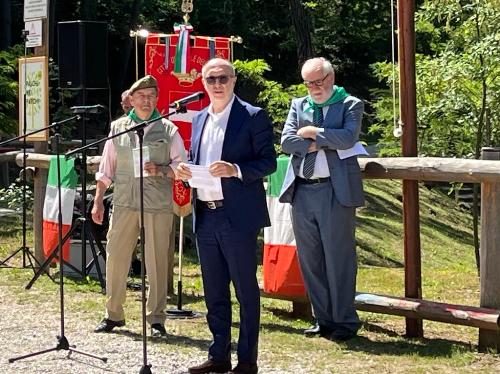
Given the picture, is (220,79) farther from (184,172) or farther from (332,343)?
(332,343)

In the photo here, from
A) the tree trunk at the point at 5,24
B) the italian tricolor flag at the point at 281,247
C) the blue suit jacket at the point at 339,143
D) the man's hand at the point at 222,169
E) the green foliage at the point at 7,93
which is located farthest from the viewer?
the tree trunk at the point at 5,24

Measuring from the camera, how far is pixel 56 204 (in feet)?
29.9

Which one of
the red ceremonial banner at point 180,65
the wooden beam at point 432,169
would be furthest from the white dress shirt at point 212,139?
the red ceremonial banner at point 180,65

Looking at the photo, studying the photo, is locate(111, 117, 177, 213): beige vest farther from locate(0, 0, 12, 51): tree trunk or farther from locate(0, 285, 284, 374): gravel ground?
locate(0, 0, 12, 51): tree trunk

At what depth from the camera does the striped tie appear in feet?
20.3

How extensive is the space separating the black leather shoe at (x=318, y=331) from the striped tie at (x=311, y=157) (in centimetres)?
104

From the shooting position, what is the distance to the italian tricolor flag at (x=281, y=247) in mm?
6781

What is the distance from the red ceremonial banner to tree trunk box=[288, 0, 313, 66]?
34.5ft

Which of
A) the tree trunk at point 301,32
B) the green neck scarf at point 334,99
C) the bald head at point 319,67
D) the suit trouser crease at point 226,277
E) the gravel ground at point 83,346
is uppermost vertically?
the tree trunk at point 301,32

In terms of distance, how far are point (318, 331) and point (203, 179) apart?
1773mm

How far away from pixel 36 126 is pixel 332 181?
440 centimetres

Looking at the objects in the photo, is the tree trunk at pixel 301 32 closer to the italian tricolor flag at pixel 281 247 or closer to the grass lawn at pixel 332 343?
the grass lawn at pixel 332 343

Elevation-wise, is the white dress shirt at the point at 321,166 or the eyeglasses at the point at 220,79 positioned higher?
the eyeglasses at the point at 220,79

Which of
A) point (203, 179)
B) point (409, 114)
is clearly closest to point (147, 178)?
point (203, 179)
